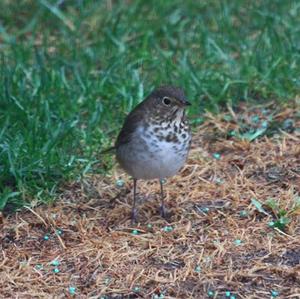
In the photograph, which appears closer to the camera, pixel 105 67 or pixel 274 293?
pixel 274 293

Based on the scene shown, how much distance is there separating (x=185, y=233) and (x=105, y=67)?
2449mm

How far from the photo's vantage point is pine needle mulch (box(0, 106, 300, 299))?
5141 mm

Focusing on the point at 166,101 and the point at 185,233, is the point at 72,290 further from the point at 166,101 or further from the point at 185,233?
the point at 166,101

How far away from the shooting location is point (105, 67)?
7.79 metres

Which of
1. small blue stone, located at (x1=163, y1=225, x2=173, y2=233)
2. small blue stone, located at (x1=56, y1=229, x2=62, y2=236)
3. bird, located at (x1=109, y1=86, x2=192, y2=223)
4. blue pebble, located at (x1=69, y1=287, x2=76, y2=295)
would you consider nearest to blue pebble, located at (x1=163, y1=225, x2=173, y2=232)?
small blue stone, located at (x1=163, y1=225, x2=173, y2=233)

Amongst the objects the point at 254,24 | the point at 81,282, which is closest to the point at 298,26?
the point at 254,24

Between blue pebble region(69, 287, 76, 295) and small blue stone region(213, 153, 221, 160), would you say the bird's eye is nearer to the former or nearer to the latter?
small blue stone region(213, 153, 221, 160)

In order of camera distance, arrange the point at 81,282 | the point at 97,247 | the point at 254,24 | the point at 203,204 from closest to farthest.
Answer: the point at 81,282 → the point at 97,247 → the point at 203,204 → the point at 254,24

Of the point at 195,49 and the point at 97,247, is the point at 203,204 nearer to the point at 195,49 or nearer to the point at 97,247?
the point at 97,247

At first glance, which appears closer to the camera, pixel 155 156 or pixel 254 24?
pixel 155 156

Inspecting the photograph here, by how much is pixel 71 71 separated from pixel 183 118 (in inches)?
83.0

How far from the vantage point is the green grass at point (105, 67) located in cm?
632

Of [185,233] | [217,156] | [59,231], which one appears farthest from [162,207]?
[217,156]

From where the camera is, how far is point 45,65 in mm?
7773
